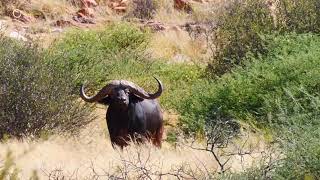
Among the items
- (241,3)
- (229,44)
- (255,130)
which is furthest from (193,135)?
(241,3)

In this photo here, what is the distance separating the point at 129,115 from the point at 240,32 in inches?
315

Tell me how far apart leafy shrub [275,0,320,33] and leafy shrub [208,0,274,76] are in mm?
291

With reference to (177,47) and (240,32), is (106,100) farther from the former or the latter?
(177,47)

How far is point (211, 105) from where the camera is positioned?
14.3 m

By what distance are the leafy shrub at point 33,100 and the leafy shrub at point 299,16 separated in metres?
5.69

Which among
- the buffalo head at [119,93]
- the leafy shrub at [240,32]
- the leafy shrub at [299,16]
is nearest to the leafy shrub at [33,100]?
the buffalo head at [119,93]

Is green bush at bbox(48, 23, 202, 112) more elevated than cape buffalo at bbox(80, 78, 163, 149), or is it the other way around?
green bush at bbox(48, 23, 202, 112)

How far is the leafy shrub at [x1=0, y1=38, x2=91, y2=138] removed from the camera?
12320mm

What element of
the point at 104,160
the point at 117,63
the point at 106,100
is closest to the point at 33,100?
the point at 106,100

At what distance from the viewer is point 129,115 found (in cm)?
1101

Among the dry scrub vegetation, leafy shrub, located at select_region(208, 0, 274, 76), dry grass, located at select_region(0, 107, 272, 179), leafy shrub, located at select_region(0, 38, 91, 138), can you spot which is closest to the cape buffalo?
dry grass, located at select_region(0, 107, 272, 179)

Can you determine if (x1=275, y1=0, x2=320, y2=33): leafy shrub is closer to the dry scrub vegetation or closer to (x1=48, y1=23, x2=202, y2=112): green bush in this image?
the dry scrub vegetation

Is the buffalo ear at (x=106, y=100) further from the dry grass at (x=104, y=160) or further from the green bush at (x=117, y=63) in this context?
the green bush at (x=117, y=63)

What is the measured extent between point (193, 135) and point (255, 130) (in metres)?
1.27
